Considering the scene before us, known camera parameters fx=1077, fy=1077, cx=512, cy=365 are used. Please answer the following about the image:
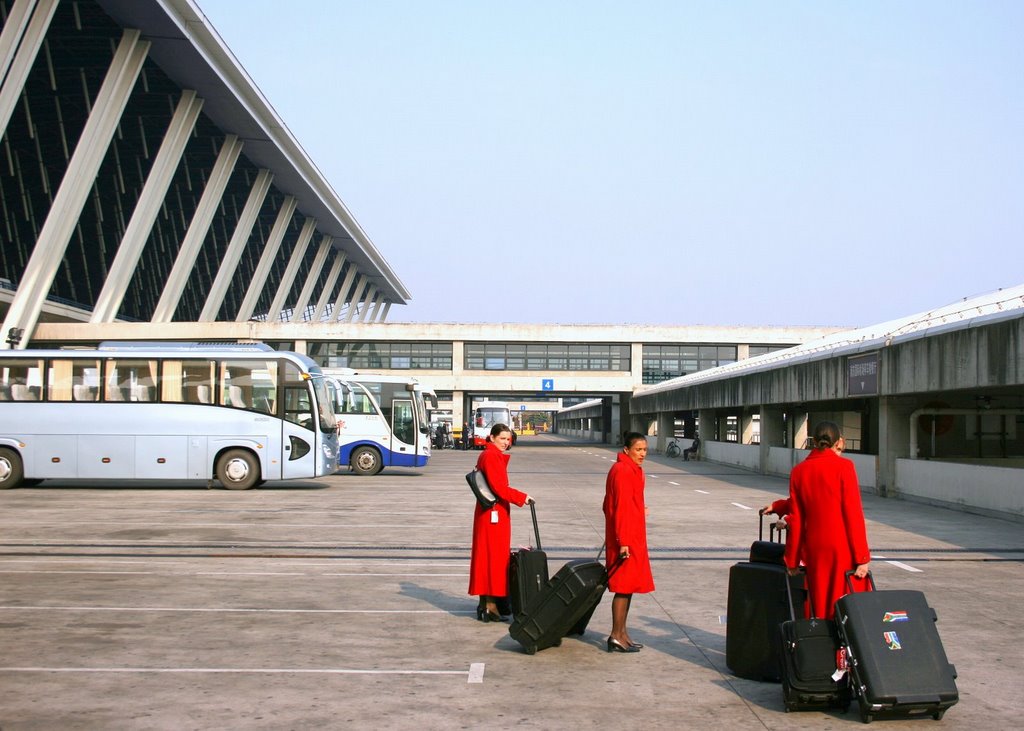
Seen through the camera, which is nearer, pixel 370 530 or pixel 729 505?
pixel 370 530

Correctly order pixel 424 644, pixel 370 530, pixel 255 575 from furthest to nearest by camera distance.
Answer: pixel 370 530 → pixel 255 575 → pixel 424 644

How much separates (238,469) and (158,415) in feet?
7.75

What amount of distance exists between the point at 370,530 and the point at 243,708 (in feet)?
36.1

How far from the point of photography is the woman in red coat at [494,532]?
9.05 meters

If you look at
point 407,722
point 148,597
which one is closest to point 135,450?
point 148,597

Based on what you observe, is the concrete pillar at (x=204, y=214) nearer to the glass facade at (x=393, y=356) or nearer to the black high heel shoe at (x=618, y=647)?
the glass facade at (x=393, y=356)

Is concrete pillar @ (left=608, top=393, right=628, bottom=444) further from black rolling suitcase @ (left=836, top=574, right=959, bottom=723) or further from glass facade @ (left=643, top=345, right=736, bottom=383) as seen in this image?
black rolling suitcase @ (left=836, top=574, right=959, bottom=723)

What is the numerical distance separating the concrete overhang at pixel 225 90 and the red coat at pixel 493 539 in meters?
41.1

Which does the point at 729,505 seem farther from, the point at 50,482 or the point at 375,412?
the point at 50,482

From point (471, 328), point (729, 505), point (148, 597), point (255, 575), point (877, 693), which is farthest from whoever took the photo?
point (471, 328)

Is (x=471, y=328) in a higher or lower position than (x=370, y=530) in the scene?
higher

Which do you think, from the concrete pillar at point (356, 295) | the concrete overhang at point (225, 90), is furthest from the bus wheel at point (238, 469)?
the concrete pillar at point (356, 295)

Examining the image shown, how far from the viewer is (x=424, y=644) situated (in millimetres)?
8445

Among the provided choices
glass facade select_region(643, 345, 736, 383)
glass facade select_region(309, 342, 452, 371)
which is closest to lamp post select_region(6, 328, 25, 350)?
glass facade select_region(309, 342, 452, 371)
